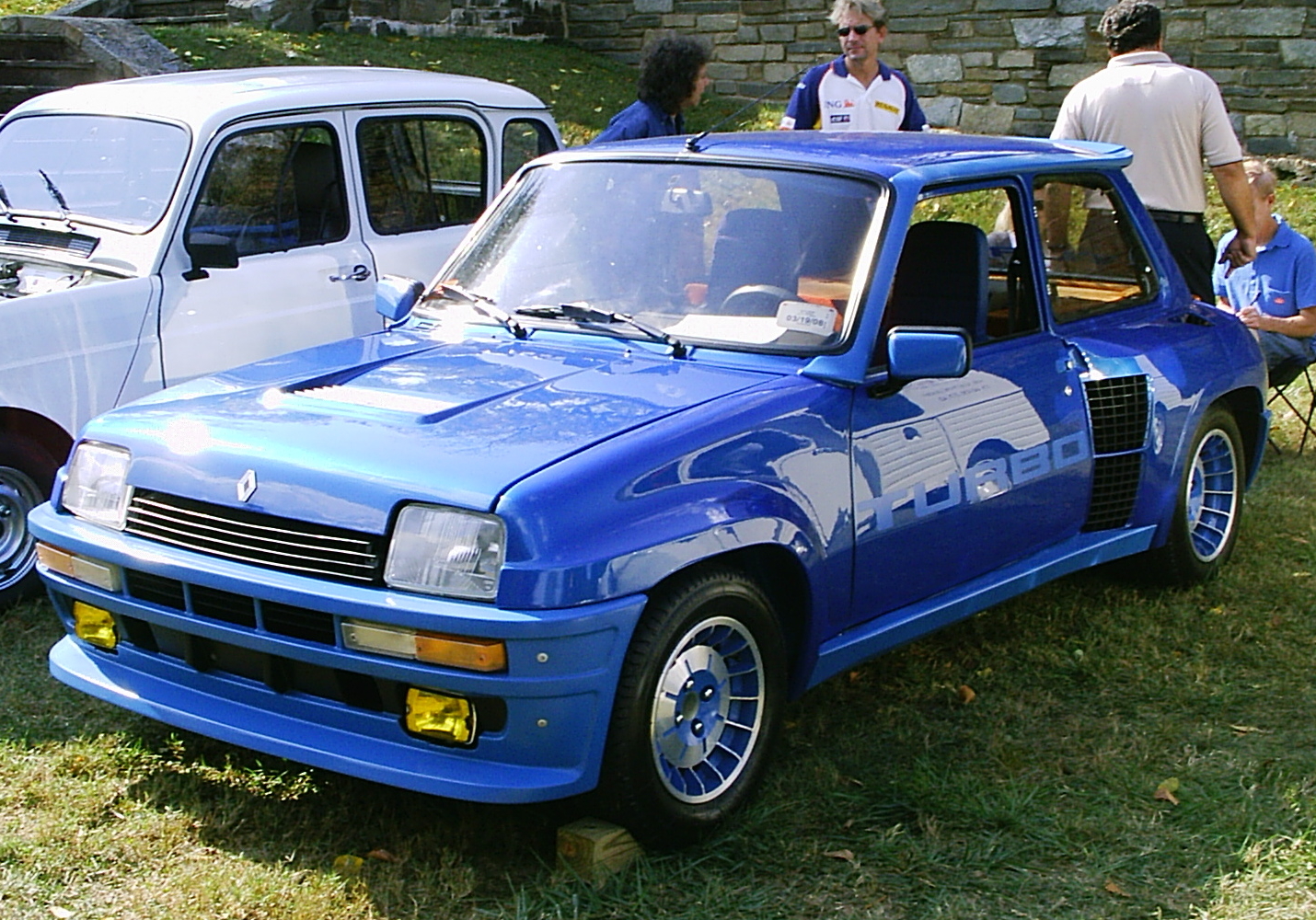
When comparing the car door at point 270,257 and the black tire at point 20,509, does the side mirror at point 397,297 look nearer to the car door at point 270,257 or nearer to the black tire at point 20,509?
the car door at point 270,257

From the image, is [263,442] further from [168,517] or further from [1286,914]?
[1286,914]

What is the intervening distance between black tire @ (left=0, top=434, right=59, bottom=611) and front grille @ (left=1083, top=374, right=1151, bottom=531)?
3659 mm

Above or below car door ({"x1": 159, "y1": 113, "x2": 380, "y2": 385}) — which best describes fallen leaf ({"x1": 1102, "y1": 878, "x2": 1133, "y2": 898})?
below

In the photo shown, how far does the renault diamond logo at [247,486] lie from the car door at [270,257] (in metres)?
2.49

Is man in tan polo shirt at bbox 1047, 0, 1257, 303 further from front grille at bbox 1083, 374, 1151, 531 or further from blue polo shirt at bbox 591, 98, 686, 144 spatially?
front grille at bbox 1083, 374, 1151, 531

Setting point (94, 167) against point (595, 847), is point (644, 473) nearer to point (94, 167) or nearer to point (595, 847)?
point (595, 847)

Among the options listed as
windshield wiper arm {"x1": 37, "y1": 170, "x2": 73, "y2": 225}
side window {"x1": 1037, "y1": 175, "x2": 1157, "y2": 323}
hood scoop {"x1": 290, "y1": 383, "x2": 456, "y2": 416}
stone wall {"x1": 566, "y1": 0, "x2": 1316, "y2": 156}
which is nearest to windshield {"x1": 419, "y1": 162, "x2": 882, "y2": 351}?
hood scoop {"x1": 290, "y1": 383, "x2": 456, "y2": 416}

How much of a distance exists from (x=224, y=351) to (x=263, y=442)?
2564 mm

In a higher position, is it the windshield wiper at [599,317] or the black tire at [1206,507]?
the windshield wiper at [599,317]

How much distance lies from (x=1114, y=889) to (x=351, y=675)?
1.89m

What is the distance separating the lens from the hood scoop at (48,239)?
608cm

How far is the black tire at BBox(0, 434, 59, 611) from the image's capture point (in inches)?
222

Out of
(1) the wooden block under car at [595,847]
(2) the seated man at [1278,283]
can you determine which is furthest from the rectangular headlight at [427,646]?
(2) the seated man at [1278,283]

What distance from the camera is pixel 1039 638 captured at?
5.55 m
